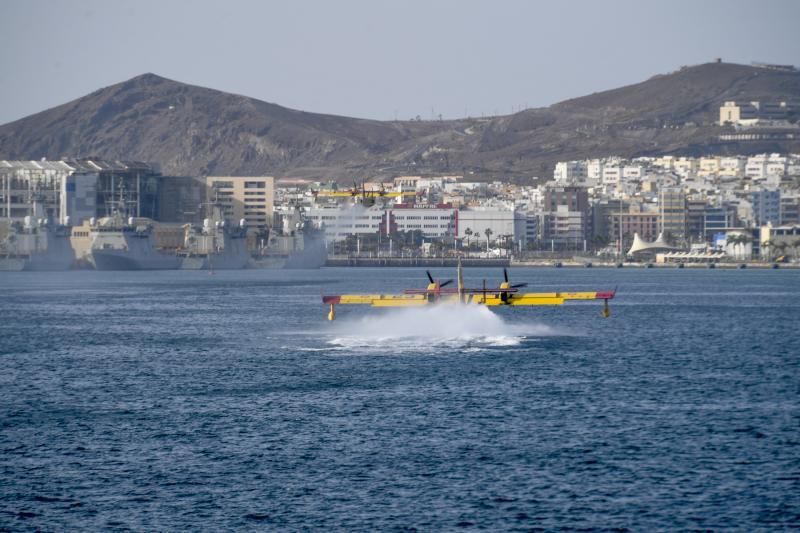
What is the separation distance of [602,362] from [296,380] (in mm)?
17344

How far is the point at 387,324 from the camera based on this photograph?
98.4m

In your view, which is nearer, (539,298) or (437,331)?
(539,298)

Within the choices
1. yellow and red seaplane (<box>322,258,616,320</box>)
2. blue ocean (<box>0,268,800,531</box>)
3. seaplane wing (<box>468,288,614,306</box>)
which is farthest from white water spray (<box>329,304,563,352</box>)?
seaplane wing (<box>468,288,614,306</box>)

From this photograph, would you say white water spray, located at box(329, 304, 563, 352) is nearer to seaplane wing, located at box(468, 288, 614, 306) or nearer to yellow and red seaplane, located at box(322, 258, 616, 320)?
yellow and red seaplane, located at box(322, 258, 616, 320)

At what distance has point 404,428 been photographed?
170 feet

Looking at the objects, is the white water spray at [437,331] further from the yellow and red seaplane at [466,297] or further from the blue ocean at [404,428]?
the yellow and red seaplane at [466,297]

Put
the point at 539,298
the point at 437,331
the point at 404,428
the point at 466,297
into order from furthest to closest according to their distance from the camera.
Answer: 1. the point at 437,331
2. the point at 466,297
3. the point at 539,298
4. the point at 404,428

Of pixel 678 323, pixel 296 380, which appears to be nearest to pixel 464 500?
pixel 296 380

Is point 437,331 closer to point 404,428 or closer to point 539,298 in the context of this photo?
point 539,298

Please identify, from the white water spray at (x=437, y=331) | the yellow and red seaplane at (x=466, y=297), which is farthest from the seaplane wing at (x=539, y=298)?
the white water spray at (x=437, y=331)

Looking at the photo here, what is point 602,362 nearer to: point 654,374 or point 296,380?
point 654,374

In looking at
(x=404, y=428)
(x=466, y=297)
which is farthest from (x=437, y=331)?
(x=404, y=428)

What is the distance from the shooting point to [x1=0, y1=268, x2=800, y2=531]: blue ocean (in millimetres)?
39750

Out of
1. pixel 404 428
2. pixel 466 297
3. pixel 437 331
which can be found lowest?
pixel 404 428
